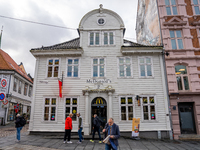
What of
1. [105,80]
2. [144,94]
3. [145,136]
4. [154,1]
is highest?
[154,1]

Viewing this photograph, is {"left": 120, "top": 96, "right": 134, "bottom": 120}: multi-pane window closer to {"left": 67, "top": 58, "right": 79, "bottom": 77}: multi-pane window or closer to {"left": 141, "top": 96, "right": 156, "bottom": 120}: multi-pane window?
{"left": 141, "top": 96, "right": 156, "bottom": 120}: multi-pane window

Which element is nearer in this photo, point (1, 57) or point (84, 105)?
point (84, 105)

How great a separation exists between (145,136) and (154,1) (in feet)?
44.9

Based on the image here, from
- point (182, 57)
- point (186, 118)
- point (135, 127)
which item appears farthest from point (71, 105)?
point (182, 57)

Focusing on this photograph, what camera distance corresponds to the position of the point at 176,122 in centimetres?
1312

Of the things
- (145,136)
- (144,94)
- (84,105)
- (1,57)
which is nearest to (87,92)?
(84,105)

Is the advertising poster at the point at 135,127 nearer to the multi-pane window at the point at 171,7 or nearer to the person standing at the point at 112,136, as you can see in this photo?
the person standing at the point at 112,136

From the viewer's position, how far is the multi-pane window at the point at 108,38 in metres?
15.3

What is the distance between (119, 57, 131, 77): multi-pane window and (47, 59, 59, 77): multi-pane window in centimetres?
602

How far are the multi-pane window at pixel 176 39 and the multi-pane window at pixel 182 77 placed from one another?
203 cm

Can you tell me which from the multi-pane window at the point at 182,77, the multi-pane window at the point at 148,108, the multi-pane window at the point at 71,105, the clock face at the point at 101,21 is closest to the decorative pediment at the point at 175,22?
the multi-pane window at the point at 182,77

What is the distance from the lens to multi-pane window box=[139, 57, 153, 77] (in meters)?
14.5

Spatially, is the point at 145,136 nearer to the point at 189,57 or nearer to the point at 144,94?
the point at 144,94

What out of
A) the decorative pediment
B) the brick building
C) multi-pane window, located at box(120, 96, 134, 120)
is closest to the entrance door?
the brick building
